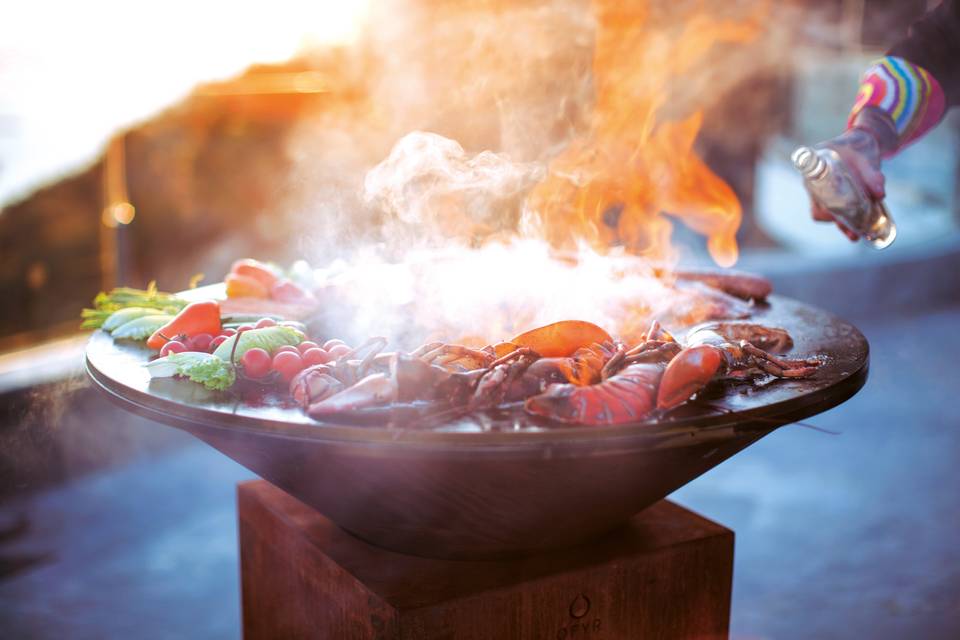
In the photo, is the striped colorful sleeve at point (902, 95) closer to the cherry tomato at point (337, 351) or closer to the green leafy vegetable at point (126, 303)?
the cherry tomato at point (337, 351)

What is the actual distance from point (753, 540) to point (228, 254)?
3.99 m

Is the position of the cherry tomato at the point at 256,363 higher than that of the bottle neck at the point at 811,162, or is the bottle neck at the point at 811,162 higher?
the bottle neck at the point at 811,162

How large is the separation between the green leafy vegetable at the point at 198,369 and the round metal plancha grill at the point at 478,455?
3 cm

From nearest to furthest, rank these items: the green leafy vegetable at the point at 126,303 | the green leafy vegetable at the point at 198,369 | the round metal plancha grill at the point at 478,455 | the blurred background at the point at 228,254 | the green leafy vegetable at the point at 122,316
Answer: the round metal plancha grill at the point at 478,455, the green leafy vegetable at the point at 198,369, the green leafy vegetable at the point at 122,316, the green leafy vegetable at the point at 126,303, the blurred background at the point at 228,254

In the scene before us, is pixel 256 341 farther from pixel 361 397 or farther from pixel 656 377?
pixel 656 377

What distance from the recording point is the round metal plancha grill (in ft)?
5.62

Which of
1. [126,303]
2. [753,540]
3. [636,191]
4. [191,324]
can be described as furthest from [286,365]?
[753,540]

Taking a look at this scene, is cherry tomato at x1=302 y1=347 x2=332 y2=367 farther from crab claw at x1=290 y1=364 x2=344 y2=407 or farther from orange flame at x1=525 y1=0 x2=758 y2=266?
orange flame at x1=525 y1=0 x2=758 y2=266

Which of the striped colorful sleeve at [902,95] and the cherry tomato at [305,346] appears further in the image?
the striped colorful sleeve at [902,95]

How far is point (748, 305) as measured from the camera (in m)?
2.90

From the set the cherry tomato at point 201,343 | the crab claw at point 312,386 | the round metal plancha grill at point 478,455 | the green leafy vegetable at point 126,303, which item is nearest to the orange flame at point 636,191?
the round metal plancha grill at point 478,455

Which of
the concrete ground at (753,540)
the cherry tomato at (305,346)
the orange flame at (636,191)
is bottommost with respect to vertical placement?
the concrete ground at (753,540)

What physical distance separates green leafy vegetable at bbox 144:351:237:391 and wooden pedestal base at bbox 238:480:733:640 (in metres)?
0.62

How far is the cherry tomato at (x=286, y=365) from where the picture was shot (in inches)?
80.8
